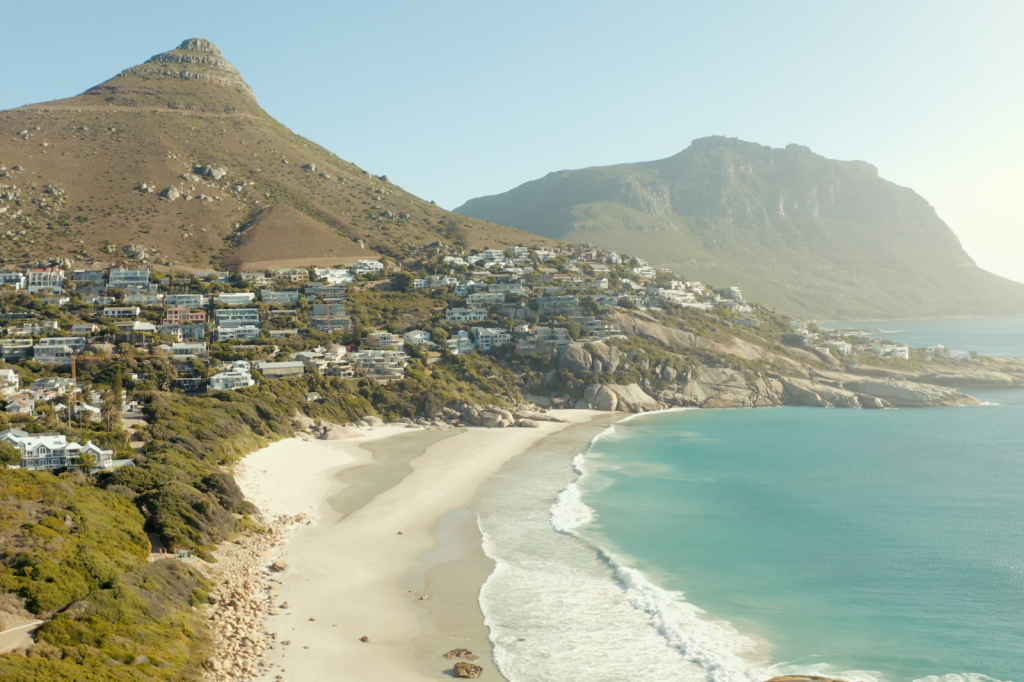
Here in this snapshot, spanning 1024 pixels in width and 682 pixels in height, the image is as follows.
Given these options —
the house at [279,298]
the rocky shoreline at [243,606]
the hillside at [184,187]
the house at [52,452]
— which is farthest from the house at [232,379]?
the hillside at [184,187]

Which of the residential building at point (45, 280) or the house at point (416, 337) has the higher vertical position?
the residential building at point (45, 280)

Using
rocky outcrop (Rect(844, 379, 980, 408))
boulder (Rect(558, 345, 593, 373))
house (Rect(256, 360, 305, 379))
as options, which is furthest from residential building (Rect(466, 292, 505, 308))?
rocky outcrop (Rect(844, 379, 980, 408))

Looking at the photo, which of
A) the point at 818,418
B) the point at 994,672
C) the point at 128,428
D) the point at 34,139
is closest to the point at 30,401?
the point at 128,428

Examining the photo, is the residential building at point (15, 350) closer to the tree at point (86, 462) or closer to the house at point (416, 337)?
the tree at point (86, 462)

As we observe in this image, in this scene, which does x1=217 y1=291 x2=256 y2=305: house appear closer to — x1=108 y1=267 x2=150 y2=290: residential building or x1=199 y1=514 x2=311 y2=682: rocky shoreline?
x1=108 y1=267 x2=150 y2=290: residential building

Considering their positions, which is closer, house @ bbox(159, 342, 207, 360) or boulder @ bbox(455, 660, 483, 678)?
boulder @ bbox(455, 660, 483, 678)

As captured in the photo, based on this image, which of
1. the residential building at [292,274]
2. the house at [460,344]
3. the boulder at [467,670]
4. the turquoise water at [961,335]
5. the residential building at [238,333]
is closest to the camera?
the boulder at [467,670]
